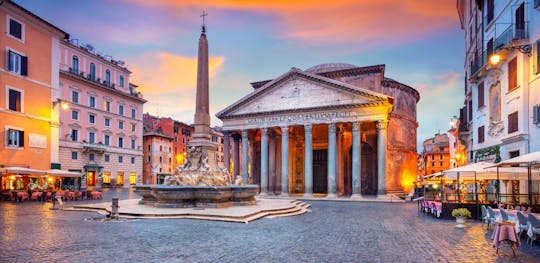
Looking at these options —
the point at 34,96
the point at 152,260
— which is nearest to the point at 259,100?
the point at 34,96

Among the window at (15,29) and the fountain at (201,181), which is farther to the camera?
the window at (15,29)

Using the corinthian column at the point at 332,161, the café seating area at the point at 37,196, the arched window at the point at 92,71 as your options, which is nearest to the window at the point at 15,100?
the café seating area at the point at 37,196

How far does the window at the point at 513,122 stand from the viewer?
1814 centimetres

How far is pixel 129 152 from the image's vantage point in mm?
47281

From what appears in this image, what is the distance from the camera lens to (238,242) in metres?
9.50

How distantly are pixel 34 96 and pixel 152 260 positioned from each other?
24269mm

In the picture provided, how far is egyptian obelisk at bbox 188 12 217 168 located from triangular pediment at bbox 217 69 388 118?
14.6 meters

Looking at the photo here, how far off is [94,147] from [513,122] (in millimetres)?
38272

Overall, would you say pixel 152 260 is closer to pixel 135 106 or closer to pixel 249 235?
pixel 249 235

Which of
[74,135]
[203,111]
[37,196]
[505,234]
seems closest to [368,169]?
[203,111]

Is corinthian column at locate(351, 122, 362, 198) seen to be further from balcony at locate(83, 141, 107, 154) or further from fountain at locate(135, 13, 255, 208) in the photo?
balcony at locate(83, 141, 107, 154)

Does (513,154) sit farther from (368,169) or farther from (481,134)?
(368,169)

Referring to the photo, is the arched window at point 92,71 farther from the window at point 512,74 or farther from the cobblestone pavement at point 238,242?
the window at point 512,74

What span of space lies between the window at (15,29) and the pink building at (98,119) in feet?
38.5
